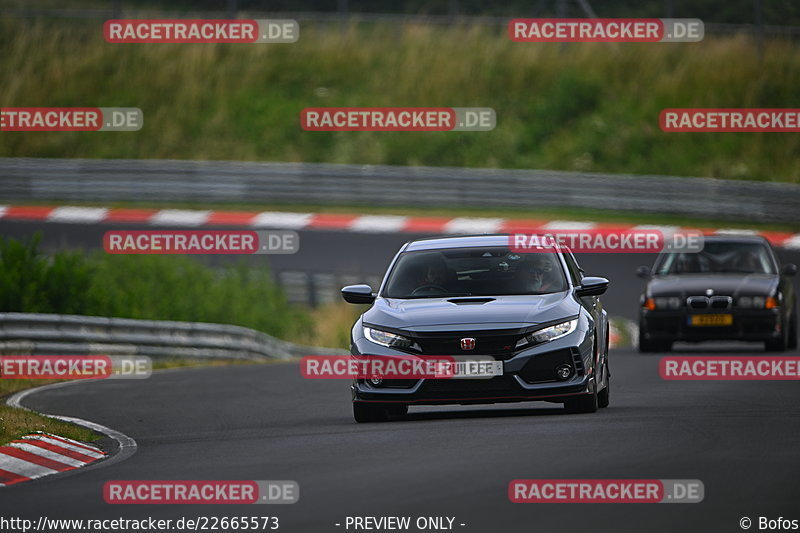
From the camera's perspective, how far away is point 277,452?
11445 millimetres

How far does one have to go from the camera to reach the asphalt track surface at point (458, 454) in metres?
8.54

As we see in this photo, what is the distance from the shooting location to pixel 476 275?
13.8m

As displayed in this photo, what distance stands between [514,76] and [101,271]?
19.6 m

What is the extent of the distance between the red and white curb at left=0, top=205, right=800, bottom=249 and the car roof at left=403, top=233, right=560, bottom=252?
65.8ft

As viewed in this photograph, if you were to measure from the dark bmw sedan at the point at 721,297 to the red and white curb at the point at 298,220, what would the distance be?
1292 cm

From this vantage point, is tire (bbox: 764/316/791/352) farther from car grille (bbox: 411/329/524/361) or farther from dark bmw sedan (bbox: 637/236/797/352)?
car grille (bbox: 411/329/524/361)

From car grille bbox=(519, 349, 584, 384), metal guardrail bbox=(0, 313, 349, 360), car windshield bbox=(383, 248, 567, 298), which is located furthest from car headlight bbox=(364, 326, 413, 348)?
metal guardrail bbox=(0, 313, 349, 360)

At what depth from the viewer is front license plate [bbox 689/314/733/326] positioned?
20.3 metres

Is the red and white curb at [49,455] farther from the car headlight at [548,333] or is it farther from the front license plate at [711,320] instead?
the front license plate at [711,320]

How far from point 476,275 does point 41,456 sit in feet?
12.6

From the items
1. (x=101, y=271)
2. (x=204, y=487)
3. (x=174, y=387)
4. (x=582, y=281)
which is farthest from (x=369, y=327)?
(x=101, y=271)

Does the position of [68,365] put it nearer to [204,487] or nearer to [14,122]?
[204,487]

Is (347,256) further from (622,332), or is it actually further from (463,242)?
(463,242)

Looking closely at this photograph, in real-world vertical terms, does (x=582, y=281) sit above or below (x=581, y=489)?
above
